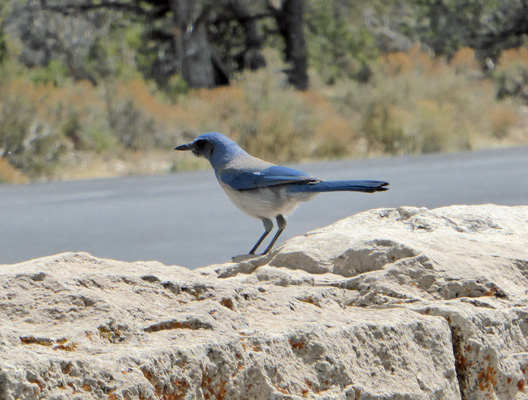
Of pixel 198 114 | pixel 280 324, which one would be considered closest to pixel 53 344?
pixel 280 324

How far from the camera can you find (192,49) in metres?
26.0

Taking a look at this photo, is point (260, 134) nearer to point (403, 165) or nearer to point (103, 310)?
point (403, 165)

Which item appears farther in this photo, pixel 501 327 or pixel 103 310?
pixel 501 327

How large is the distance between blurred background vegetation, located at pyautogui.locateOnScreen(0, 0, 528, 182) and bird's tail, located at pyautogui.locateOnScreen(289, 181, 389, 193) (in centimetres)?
1158

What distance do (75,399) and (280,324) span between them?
63cm

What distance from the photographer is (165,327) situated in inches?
99.3

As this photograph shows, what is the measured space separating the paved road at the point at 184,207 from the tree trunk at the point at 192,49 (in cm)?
980

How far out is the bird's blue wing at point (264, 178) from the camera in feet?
14.9

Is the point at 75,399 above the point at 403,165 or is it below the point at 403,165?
above

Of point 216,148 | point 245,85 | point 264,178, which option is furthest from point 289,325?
point 245,85

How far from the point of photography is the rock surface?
2312mm

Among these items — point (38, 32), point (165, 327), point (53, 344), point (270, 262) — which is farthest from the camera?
point (38, 32)

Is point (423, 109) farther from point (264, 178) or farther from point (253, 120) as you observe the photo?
point (264, 178)

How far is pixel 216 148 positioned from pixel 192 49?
70.5ft
